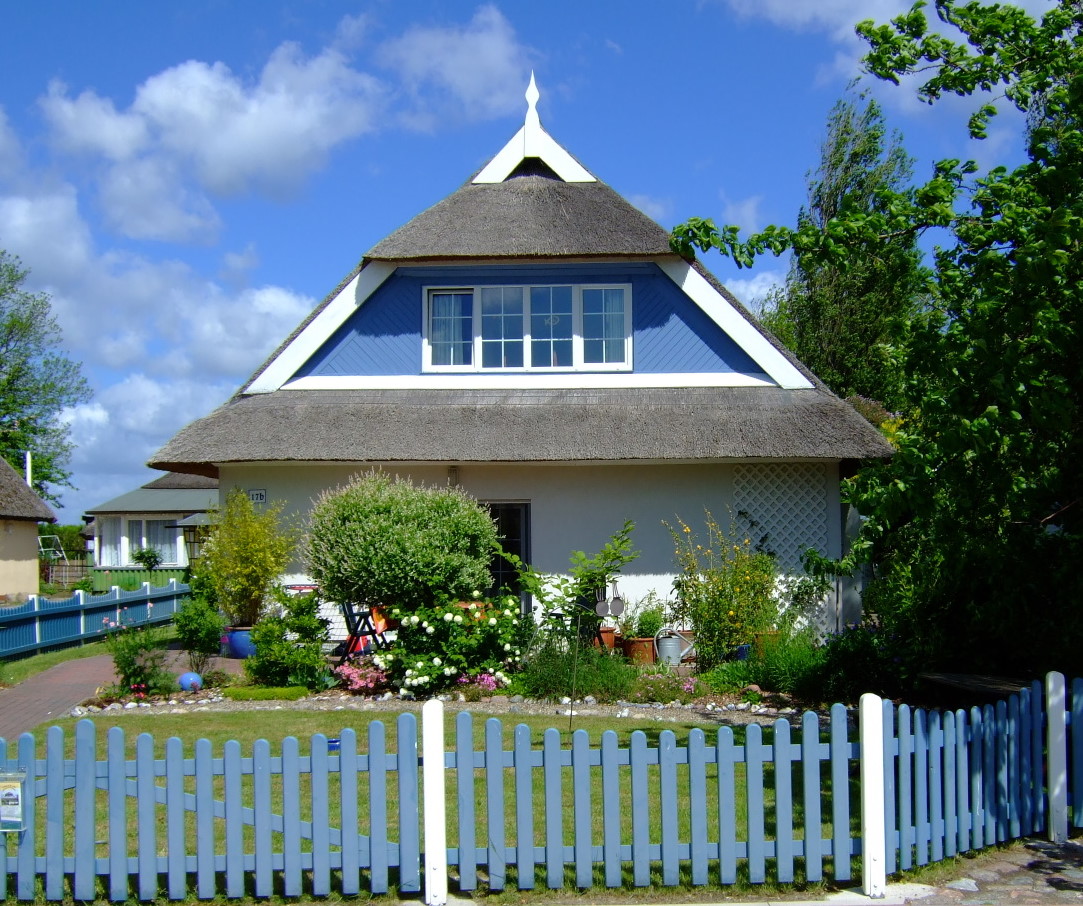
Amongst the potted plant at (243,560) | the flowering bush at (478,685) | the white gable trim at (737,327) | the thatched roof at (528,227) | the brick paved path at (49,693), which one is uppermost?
the thatched roof at (528,227)

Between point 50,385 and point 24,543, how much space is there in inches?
685

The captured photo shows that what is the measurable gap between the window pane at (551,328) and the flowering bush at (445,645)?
535 centimetres

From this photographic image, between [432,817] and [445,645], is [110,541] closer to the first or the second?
[445,645]

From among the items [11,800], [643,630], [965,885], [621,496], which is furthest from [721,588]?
[11,800]

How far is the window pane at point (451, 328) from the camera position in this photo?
616 inches

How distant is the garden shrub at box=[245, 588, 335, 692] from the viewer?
38.0 feet

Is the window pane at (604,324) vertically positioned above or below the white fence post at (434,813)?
above

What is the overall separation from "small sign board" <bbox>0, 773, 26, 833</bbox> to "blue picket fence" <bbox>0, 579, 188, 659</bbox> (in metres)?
9.23

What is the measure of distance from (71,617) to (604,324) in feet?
36.6

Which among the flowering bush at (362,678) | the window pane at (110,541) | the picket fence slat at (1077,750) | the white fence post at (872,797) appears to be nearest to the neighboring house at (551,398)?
the flowering bush at (362,678)

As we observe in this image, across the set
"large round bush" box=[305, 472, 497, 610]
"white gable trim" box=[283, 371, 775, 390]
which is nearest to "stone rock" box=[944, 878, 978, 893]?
"large round bush" box=[305, 472, 497, 610]

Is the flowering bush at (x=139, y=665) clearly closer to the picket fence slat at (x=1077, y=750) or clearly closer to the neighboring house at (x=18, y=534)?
the picket fence slat at (x=1077, y=750)

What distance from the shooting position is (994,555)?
7883 millimetres

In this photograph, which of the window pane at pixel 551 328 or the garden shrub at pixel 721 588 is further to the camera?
the window pane at pixel 551 328
